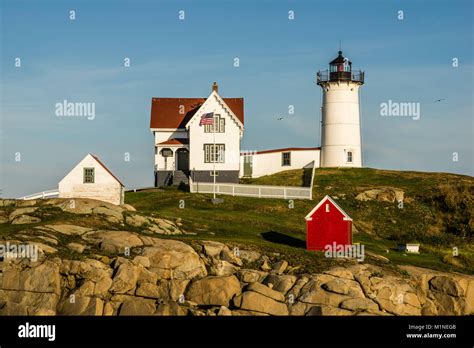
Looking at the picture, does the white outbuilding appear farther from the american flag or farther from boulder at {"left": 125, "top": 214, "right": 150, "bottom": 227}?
the american flag

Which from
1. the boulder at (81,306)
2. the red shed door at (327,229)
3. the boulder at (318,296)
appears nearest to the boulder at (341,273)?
the boulder at (318,296)

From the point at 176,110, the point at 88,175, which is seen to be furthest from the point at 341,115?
the point at 88,175

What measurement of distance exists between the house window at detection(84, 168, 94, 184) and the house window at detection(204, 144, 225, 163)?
1554 cm

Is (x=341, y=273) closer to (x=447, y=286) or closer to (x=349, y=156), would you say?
(x=447, y=286)

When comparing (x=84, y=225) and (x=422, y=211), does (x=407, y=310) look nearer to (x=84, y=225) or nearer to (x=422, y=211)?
(x=84, y=225)

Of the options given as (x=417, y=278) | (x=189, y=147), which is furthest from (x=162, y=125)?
(x=417, y=278)

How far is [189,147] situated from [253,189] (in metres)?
8.15

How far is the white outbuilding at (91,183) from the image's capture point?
55750mm

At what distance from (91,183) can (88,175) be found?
0.53m

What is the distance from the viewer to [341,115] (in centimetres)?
7712

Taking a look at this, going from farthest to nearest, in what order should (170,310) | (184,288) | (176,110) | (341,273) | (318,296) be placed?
(176,110)
(341,273)
(184,288)
(318,296)
(170,310)

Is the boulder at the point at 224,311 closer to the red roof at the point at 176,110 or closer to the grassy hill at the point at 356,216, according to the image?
the grassy hill at the point at 356,216
